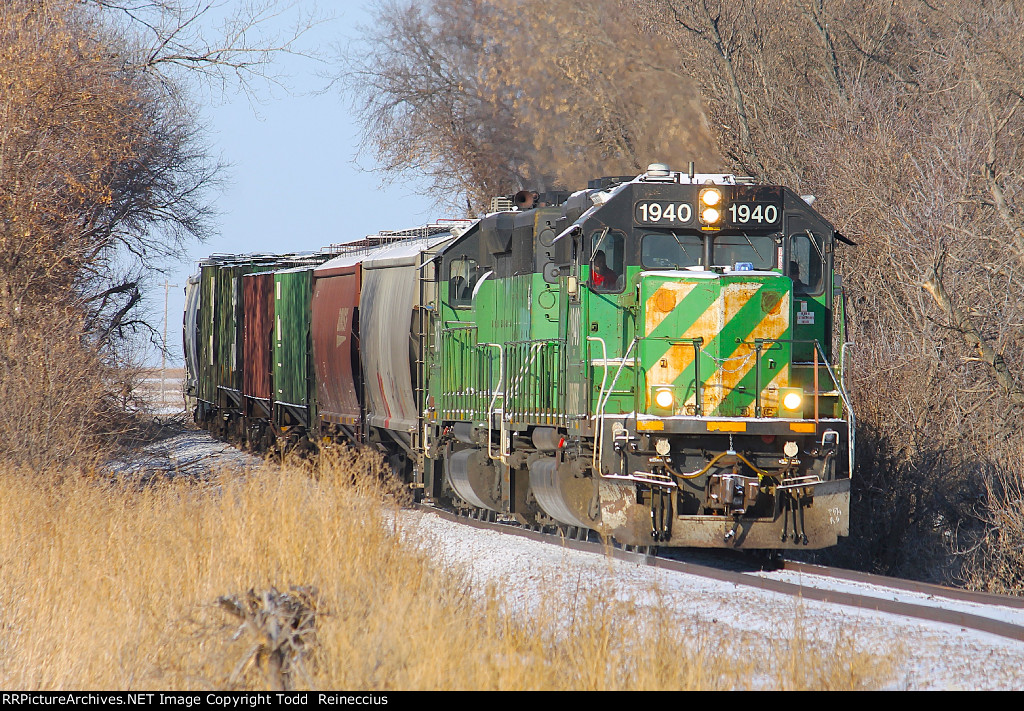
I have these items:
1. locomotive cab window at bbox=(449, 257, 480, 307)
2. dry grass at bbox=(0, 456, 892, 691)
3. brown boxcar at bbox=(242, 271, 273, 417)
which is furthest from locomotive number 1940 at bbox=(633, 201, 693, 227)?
brown boxcar at bbox=(242, 271, 273, 417)

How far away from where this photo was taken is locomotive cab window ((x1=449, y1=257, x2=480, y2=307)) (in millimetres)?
14609

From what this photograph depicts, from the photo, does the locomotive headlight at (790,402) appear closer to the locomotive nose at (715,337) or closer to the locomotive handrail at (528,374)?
the locomotive nose at (715,337)

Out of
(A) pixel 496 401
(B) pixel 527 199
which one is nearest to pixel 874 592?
(A) pixel 496 401

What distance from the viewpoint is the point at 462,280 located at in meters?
14.7

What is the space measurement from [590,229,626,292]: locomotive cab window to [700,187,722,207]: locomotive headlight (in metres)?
0.82

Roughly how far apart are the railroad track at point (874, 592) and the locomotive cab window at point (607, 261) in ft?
7.93

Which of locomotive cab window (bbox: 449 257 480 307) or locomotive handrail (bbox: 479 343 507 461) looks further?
locomotive cab window (bbox: 449 257 480 307)

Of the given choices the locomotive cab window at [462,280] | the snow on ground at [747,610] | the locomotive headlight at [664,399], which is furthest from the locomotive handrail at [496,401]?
the locomotive headlight at [664,399]

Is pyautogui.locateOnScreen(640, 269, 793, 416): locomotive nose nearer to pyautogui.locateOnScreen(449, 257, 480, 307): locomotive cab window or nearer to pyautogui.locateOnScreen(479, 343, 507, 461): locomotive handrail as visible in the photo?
pyautogui.locateOnScreen(479, 343, 507, 461): locomotive handrail

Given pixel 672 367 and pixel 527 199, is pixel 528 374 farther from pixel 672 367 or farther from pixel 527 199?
pixel 527 199

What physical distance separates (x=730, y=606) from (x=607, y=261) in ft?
11.6
